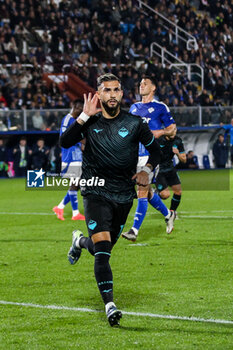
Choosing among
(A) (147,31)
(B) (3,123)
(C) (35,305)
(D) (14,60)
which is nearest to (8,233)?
(C) (35,305)

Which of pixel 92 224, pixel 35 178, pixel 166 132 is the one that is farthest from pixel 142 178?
pixel 35 178

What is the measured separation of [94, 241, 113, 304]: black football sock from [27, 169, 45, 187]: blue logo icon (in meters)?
18.7

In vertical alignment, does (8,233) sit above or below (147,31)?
below

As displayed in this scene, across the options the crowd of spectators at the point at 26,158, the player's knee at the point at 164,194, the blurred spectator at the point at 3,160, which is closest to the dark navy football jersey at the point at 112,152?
the player's knee at the point at 164,194

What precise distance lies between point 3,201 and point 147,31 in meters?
20.3

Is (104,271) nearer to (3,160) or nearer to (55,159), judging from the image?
(55,159)

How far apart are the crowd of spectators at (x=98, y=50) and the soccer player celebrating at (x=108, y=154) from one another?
22.3m

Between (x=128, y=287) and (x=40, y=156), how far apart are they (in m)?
20.2

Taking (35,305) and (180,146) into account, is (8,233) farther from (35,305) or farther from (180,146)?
(35,305)

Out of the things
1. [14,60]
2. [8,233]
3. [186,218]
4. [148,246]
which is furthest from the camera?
[14,60]

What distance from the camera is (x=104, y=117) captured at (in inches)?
281

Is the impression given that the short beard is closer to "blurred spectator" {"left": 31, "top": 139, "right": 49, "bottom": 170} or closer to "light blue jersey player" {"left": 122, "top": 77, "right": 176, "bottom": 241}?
"light blue jersey player" {"left": 122, "top": 77, "right": 176, "bottom": 241}

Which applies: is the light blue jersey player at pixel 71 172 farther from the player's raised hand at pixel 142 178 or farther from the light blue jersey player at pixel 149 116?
the player's raised hand at pixel 142 178

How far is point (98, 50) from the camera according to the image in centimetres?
3491
